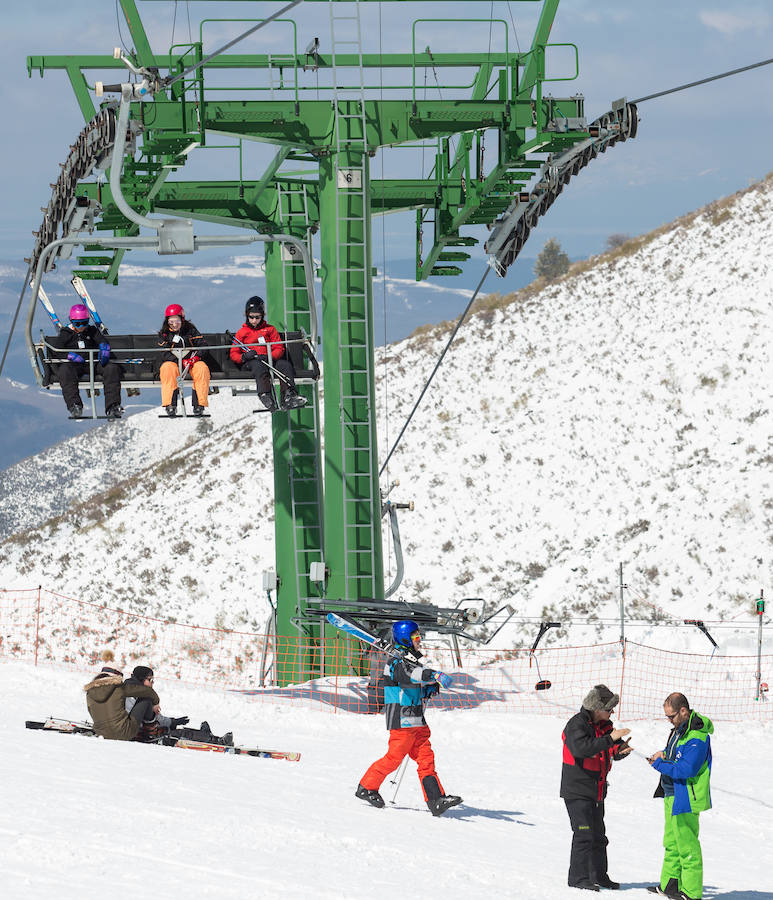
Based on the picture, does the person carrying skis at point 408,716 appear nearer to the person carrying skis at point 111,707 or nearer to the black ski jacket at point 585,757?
the black ski jacket at point 585,757

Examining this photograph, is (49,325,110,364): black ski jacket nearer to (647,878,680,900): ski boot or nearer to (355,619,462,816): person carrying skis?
Answer: (355,619,462,816): person carrying skis

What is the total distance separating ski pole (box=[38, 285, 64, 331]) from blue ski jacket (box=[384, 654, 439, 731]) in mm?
6523

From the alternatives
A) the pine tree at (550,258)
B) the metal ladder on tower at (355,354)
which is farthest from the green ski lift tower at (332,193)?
the pine tree at (550,258)

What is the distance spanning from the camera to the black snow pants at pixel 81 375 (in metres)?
15.2

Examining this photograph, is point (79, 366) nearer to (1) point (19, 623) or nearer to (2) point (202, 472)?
(1) point (19, 623)

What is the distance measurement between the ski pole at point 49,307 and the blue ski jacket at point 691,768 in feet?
28.6

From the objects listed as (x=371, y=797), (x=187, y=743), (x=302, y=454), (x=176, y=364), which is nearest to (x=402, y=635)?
(x=371, y=797)

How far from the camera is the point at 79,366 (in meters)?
15.3

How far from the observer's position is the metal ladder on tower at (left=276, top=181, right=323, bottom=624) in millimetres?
19172

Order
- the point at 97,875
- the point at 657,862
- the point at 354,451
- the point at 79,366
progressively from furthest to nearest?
the point at 354,451
the point at 79,366
the point at 657,862
the point at 97,875

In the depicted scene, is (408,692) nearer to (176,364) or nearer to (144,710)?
(144,710)

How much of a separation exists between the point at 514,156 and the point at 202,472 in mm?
28978

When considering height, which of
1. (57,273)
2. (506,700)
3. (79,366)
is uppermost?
(57,273)

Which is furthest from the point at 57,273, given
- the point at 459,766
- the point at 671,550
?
the point at 671,550
